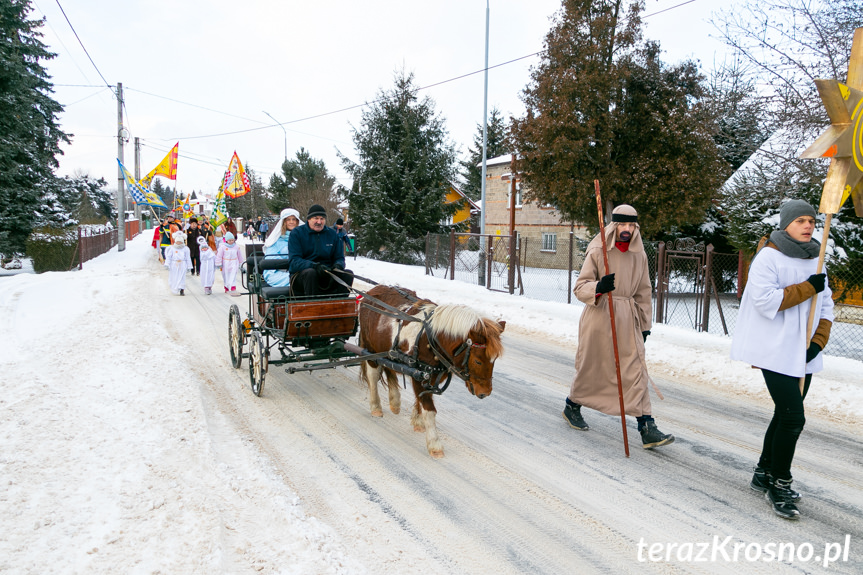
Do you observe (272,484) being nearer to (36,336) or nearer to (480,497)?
(480,497)

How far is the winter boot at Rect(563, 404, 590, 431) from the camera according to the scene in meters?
5.52

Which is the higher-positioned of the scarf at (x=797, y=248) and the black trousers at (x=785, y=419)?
the scarf at (x=797, y=248)

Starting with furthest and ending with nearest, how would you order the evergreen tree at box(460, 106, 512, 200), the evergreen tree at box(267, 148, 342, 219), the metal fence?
the evergreen tree at box(460, 106, 512, 200) → the evergreen tree at box(267, 148, 342, 219) → the metal fence

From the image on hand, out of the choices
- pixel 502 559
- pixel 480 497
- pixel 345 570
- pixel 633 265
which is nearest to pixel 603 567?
pixel 502 559

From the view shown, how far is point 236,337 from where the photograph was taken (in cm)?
799

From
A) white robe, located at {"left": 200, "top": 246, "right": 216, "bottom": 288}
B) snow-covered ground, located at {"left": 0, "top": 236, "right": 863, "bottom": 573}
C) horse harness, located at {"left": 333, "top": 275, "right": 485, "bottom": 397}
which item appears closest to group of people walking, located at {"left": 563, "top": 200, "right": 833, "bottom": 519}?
horse harness, located at {"left": 333, "top": 275, "right": 485, "bottom": 397}

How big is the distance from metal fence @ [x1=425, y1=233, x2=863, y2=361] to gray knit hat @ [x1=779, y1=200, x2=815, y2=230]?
4908 mm

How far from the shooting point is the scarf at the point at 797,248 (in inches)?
154

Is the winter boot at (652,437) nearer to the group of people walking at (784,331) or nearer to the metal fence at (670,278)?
the group of people walking at (784,331)

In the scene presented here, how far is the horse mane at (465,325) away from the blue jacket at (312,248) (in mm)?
2304

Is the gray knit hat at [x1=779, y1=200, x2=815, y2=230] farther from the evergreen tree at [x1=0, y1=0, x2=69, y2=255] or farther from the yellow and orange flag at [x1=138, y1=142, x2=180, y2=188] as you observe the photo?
the yellow and orange flag at [x1=138, y1=142, x2=180, y2=188]

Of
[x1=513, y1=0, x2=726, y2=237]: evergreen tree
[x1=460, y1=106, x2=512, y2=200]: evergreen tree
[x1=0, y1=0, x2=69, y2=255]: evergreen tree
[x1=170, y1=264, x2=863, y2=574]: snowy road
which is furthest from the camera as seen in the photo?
[x1=460, y1=106, x2=512, y2=200]: evergreen tree

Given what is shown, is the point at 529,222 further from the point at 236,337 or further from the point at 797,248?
the point at 797,248

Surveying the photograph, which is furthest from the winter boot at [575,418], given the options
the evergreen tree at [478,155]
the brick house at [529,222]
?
the evergreen tree at [478,155]
